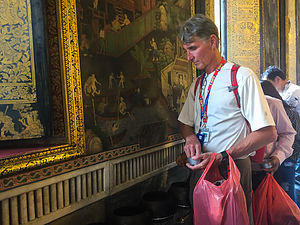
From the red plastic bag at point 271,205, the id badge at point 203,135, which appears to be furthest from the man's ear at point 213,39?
the red plastic bag at point 271,205

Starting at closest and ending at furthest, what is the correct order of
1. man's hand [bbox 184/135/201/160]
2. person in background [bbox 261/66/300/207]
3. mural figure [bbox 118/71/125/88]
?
man's hand [bbox 184/135/201/160], mural figure [bbox 118/71/125/88], person in background [bbox 261/66/300/207]

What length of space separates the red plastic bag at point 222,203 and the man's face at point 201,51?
0.80 m

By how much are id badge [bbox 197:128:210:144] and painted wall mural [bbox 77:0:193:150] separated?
2.20 ft

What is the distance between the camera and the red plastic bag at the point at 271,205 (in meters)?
2.44

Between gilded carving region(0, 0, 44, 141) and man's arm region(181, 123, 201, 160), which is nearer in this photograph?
gilded carving region(0, 0, 44, 141)

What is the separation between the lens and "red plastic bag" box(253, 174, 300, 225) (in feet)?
7.99

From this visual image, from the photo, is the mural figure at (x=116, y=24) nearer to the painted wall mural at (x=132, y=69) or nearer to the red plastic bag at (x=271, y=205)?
the painted wall mural at (x=132, y=69)

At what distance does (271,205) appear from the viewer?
2488 millimetres

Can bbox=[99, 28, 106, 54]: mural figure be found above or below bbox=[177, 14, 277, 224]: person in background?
above

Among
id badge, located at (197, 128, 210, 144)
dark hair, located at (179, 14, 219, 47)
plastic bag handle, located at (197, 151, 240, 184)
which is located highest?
dark hair, located at (179, 14, 219, 47)

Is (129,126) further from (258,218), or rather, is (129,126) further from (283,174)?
(283,174)

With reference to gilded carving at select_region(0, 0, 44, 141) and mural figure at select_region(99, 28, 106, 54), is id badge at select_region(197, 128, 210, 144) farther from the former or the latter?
gilded carving at select_region(0, 0, 44, 141)

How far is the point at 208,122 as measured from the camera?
2254 millimetres

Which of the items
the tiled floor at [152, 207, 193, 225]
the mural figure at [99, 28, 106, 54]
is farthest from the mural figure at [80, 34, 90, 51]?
the tiled floor at [152, 207, 193, 225]
